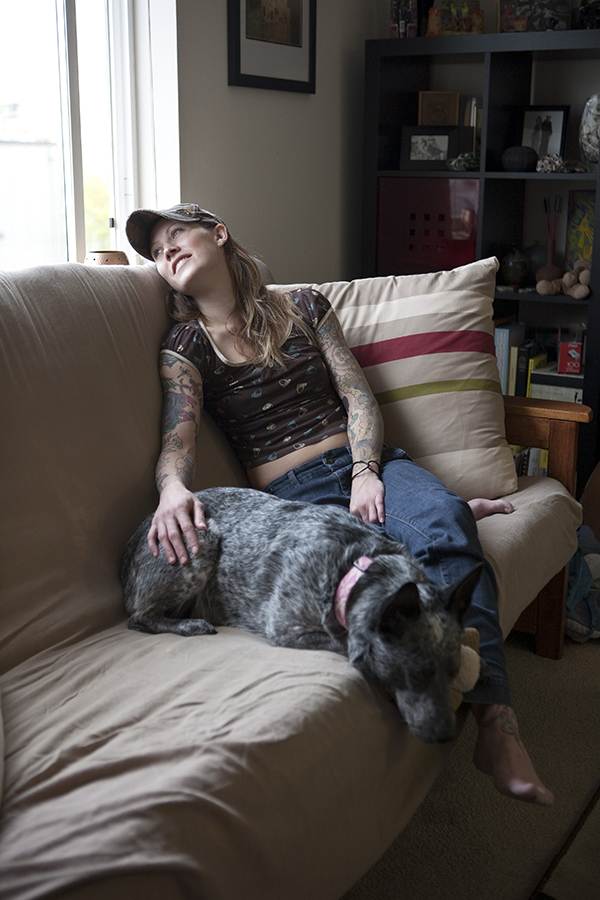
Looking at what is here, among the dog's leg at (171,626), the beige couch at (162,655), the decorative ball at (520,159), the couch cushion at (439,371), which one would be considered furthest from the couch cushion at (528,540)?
the decorative ball at (520,159)

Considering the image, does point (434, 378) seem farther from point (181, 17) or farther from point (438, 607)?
point (181, 17)

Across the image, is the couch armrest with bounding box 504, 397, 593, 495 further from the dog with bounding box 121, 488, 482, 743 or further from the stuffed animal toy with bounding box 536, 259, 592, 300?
the stuffed animal toy with bounding box 536, 259, 592, 300

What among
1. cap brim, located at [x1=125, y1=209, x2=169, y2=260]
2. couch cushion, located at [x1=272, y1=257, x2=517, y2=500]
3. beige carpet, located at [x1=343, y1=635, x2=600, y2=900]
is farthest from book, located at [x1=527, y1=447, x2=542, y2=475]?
cap brim, located at [x1=125, y1=209, x2=169, y2=260]

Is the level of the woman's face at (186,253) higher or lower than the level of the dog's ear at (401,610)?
higher

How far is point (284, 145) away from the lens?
318 centimetres

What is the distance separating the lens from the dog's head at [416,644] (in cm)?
129

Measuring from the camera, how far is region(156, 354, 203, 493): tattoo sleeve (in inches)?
70.6

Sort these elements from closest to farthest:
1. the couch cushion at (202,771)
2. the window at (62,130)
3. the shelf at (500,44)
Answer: the couch cushion at (202,771)
the window at (62,130)
the shelf at (500,44)

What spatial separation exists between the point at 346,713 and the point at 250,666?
197 mm

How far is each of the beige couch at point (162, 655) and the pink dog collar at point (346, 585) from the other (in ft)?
0.29

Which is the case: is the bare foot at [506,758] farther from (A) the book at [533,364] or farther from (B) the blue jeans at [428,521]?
(A) the book at [533,364]

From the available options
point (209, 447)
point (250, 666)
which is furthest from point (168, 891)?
point (209, 447)

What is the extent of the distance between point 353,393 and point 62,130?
1327 millimetres

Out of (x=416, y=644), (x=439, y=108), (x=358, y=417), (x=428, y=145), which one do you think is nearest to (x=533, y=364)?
(x=428, y=145)
